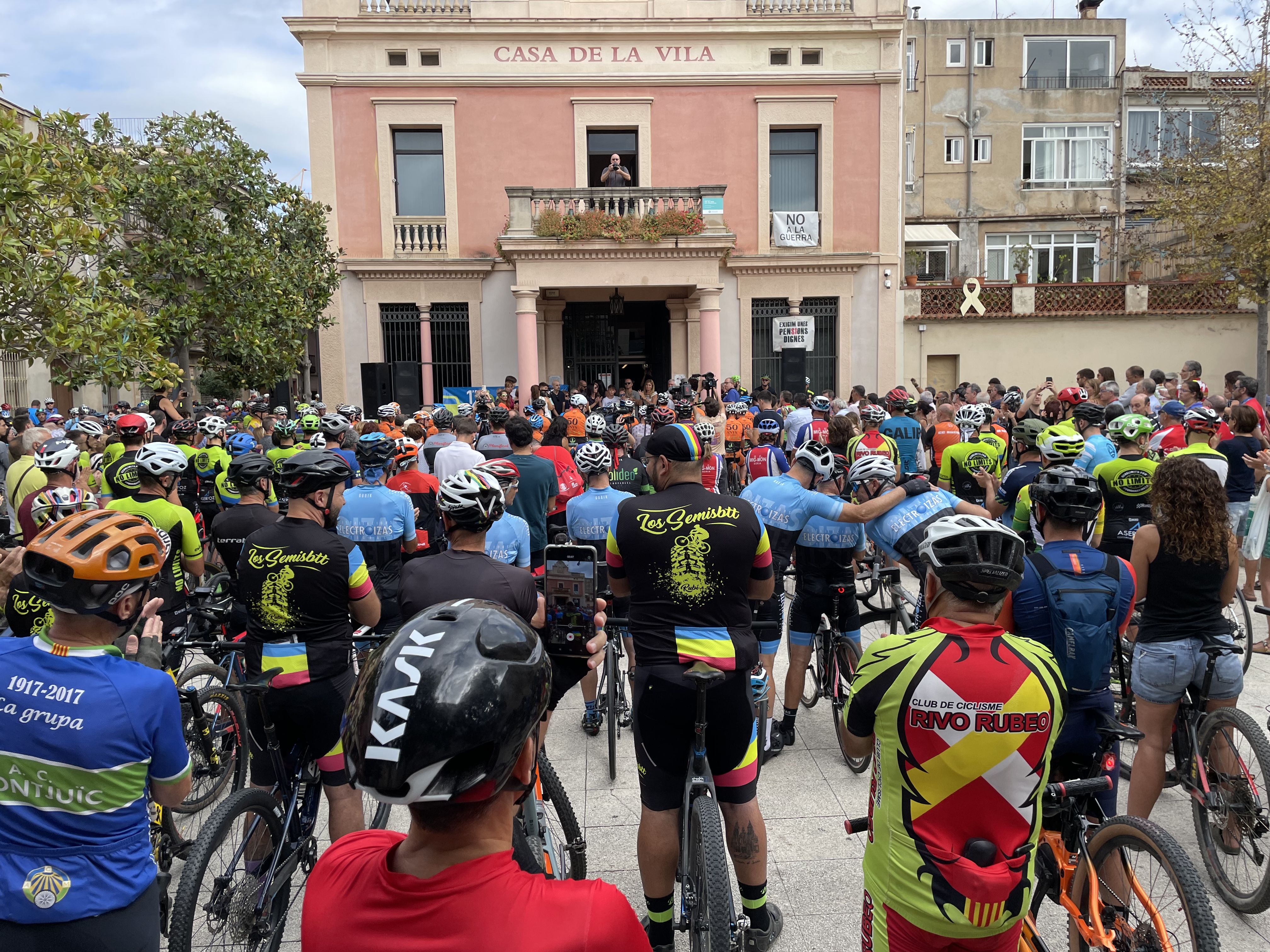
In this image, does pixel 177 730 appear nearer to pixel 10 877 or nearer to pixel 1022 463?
pixel 10 877

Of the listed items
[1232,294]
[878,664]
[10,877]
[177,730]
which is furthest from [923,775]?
[1232,294]

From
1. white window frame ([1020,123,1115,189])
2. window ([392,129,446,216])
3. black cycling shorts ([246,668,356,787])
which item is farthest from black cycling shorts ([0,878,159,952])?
white window frame ([1020,123,1115,189])

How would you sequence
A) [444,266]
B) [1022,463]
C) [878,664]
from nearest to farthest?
[878,664] < [1022,463] < [444,266]

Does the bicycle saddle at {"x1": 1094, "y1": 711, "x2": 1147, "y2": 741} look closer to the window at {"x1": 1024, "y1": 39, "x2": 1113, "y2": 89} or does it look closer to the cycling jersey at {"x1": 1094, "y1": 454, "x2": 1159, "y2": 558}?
the cycling jersey at {"x1": 1094, "y1": 454, "x2": 1159, "y2": 558}

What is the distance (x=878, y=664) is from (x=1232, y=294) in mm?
23774

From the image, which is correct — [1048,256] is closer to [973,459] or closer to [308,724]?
[973,459]

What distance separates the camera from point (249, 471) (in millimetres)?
5289

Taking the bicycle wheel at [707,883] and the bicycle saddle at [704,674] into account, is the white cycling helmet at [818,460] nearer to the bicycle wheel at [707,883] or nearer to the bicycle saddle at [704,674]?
the bicycle saddle at [704,674]

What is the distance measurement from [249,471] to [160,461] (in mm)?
503

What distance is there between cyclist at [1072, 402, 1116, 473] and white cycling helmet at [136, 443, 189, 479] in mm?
7115

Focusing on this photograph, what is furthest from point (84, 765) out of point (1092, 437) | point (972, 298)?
point (972, 298)

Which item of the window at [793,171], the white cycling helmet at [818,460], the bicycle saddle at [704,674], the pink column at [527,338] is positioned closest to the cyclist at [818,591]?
the white cycling helmet at [818,460]

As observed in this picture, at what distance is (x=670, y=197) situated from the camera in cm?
1988

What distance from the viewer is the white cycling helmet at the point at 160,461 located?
512 centimetres
